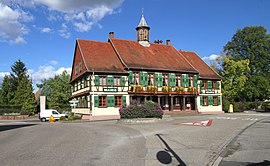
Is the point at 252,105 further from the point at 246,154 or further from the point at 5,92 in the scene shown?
the point at 5,92

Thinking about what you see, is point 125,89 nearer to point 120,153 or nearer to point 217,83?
point 217,83

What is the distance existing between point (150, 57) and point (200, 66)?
31.8ft

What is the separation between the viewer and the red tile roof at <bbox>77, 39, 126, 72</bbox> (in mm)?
33344

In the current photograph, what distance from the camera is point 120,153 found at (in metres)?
9.17

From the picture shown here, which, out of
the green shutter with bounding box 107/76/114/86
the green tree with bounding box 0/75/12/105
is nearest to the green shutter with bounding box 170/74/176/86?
the green shutter with bounding box 107/76/114/86

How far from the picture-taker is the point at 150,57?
127 feet

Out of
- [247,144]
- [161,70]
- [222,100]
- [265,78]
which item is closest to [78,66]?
[161,70]

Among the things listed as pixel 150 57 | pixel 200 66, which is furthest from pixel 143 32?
pixel 200 66

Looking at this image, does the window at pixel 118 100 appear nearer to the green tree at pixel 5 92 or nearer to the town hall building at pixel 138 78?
the town hall building at pixel 138 78

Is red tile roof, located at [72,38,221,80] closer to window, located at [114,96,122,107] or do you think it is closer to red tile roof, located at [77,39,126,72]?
red tile roof, located at [77,39,126,72]

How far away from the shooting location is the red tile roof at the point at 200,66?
42.2 m

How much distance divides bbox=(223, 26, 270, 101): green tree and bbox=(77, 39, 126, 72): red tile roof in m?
25.7

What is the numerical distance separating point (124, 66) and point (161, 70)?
5225 millimetres


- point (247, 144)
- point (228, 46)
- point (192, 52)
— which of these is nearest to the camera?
point (247, 144)
